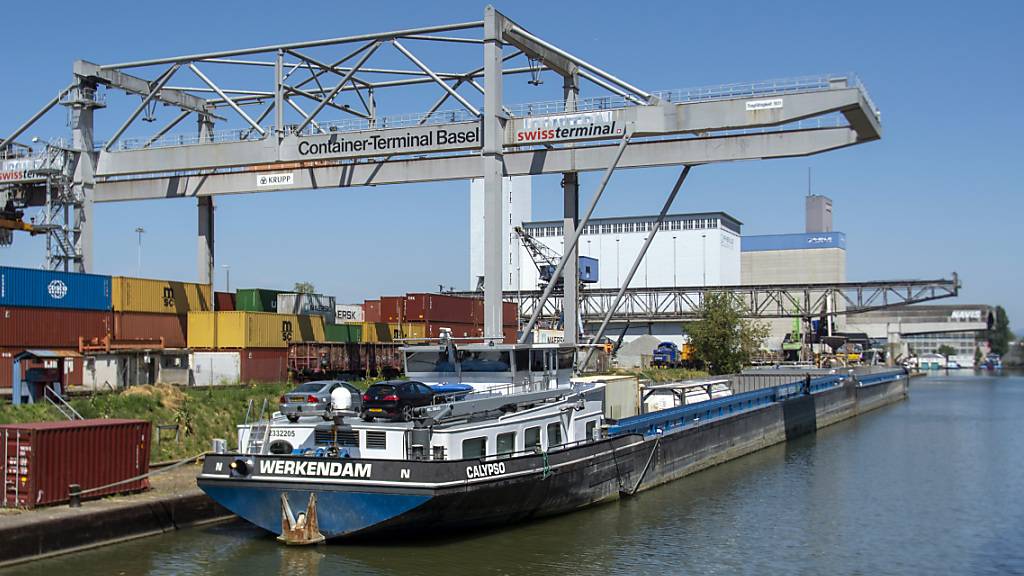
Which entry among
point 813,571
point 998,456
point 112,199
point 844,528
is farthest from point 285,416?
point 998,456

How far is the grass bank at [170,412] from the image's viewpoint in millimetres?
26766

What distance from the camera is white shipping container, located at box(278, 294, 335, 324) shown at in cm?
4997

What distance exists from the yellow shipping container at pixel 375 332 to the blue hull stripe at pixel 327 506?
30.1 m

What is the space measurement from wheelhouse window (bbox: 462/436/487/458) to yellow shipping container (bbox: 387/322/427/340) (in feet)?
97.1

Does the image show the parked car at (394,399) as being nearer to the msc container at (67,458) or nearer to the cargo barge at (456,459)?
the cargo barge at (456,459)

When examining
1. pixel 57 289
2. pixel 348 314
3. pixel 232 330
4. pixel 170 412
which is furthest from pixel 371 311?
pixel 170 412

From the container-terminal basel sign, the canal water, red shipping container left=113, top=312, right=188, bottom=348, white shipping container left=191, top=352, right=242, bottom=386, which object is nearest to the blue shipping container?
red shipping container left=113, top=312, right=188, bottom=348

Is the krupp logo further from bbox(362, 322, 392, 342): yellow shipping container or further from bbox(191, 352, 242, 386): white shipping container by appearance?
bbox(362, 322, 392, 342): yellow shipping container

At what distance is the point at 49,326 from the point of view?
35.2 meters

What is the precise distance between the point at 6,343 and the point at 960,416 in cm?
5212

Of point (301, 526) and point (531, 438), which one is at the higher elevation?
point (531, 438)

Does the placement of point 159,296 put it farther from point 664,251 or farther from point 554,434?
point 664,251

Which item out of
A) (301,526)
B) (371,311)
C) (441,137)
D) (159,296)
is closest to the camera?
(301,526)

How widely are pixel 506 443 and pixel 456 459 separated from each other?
2259 millimetres
